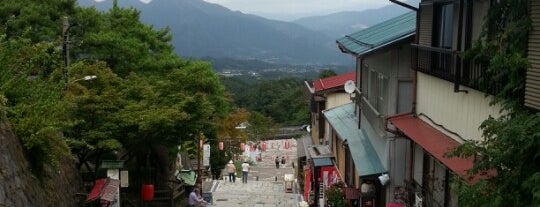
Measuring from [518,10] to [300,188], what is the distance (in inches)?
1222

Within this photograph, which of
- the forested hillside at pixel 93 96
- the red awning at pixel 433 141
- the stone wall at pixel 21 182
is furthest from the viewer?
the forested hillside at pixel 93 96

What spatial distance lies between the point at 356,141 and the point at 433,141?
359 inches

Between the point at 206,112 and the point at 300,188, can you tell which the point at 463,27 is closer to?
the point at 206,112

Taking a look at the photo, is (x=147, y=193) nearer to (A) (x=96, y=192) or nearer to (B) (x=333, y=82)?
(A) (x=96, y=192)

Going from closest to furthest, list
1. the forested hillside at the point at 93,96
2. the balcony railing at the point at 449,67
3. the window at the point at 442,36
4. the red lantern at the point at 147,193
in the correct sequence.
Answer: the balcony railing at the point at 449,67, the window at the point at 442,36, the forested hillside at the point at 93,96, the red lantern at the point at 147,193

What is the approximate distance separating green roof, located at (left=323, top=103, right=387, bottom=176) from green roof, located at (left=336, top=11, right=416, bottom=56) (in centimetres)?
326

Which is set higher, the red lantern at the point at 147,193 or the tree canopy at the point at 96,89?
the tree canopy at the point at 96,89

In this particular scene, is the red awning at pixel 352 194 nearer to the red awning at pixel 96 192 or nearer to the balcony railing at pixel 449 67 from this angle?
the balcony railing at pixel 449 67

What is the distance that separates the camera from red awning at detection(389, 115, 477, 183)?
8883 millimetres

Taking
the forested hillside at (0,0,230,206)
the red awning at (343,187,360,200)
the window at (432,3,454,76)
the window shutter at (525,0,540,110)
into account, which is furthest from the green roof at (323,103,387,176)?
the window shutter at (525,0,540,110)

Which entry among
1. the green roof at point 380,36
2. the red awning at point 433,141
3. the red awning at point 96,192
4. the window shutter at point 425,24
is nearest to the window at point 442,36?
the window shutter at point 425,24

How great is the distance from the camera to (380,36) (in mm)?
17281

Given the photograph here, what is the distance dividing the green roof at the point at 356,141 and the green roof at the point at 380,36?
3.26 metres

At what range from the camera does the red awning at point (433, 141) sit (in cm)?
888
